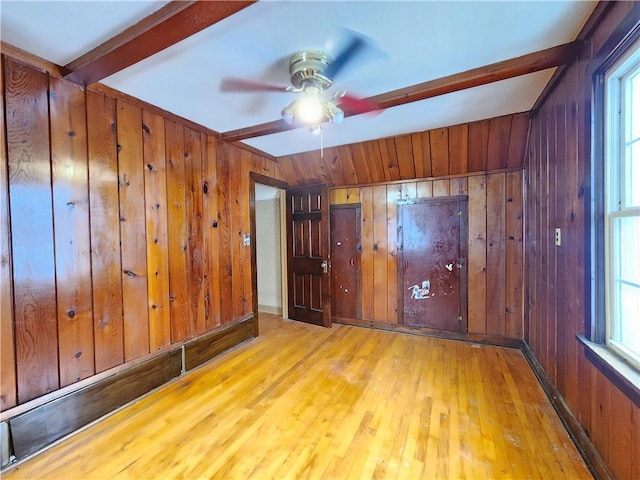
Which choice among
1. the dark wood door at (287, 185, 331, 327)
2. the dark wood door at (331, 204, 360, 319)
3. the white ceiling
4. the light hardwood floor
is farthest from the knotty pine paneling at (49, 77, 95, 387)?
the dark wood door at (331, 204, 360, 319)

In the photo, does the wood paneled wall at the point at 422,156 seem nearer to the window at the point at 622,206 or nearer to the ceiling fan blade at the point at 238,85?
the window at the point at 622,206

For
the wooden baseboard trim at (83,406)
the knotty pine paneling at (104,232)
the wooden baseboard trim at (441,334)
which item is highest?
the knotty pine paneling at (104,232)

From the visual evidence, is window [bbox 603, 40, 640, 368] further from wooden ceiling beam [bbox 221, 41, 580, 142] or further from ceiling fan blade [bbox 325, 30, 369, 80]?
ceiling fan blade [bbox 325, 30, 369, 80]

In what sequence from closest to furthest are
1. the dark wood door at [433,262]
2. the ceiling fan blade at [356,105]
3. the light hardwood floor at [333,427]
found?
1. the light hardwood floor at [333,427]
2. the ceiling fan blade at [356,105]
3. the dark wood door at [433,262]

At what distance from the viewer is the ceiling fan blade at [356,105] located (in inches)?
79.4

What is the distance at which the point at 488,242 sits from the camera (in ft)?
10.2

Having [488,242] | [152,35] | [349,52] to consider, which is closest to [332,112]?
[349,52]

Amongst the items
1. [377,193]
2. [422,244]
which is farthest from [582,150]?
[377,193]

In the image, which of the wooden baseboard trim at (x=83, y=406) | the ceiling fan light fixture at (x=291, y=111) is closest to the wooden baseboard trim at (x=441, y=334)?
the wooden baseboard trim at (x=83, y=406)

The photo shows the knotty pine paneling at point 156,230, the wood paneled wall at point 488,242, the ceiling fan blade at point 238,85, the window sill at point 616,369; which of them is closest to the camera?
the window sill at point 616,369

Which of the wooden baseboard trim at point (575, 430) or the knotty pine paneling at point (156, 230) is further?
the knotty pine paneling at point (156, 230)

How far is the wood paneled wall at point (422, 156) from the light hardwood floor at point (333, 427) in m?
2.15

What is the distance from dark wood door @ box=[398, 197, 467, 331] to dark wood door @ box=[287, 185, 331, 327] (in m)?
1.01

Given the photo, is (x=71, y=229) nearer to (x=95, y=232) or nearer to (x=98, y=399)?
(x=95, y=232)
